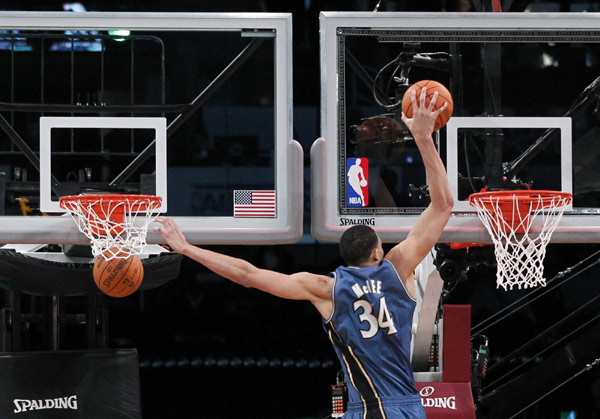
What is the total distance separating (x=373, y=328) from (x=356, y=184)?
1.16 m

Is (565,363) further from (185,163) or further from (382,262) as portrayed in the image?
(382,262)

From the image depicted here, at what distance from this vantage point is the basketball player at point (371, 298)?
3.53 m

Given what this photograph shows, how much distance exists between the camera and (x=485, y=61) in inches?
A: 195

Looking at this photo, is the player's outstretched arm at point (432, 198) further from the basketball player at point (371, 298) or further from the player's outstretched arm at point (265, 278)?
the player's outstretched arm at point (265, 278)

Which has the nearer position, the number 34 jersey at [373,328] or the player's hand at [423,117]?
the number 34 jersey at [373,328]

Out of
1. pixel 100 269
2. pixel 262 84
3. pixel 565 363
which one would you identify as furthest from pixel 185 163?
pixel 100 269

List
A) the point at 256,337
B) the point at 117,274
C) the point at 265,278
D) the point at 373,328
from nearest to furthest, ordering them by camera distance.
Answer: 1. the point at 373,328
2. the point at 265,278
3. the point at 117,274
4. the point at 256,337

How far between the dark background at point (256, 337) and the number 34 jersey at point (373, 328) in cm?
641

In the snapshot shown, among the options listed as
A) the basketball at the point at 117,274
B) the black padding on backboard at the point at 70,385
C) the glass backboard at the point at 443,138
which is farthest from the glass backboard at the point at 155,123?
the black padding on backboard at the point at 70,385

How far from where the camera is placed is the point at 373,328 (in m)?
3.53

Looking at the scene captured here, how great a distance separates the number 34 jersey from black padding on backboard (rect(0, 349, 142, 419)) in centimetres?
368

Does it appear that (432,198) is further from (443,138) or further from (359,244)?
(443,138)

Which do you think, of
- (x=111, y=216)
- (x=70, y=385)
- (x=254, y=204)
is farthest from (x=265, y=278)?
(x=70, y=385)

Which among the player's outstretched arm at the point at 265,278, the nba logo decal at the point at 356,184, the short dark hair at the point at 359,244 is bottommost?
the player's outstretched arm at the point at 265,278
